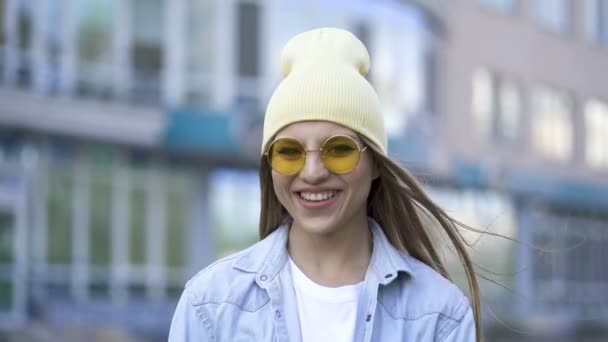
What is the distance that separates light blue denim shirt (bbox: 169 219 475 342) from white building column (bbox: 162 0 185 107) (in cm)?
1967

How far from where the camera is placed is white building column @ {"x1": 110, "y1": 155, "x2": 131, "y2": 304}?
2214 cm

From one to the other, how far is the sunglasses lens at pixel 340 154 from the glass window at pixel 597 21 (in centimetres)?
3717

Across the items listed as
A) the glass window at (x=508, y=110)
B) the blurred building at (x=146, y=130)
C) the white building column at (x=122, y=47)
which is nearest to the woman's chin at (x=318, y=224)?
the blurred building at (x=146, y=130)

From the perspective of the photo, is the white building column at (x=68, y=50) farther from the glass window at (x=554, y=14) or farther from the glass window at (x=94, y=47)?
the glass window at (x=554, y=14)

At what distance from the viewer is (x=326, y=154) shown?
3.10 m

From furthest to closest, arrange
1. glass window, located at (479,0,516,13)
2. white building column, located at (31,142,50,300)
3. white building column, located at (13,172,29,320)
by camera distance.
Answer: glass window, located at (479,0,516,13), white building column, located at (31,142,50,300), white building column, located at (13,172,29,320)

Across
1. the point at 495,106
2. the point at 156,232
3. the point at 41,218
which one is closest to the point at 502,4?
the point at 495,106

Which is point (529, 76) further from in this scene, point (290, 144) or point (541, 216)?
point (290, 144)

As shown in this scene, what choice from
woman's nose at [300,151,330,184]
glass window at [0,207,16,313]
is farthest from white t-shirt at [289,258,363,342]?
glass window at [0,207,16,313]

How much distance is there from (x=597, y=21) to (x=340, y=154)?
126 ft

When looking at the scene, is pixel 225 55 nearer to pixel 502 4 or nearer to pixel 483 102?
pixel 483 102

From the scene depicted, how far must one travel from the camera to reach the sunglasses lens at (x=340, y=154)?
10.2 ft

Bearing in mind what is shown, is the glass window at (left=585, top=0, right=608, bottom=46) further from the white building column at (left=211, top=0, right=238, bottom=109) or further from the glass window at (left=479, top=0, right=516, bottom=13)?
the white building column at (left=211, top=0, right=238, bottom=109)

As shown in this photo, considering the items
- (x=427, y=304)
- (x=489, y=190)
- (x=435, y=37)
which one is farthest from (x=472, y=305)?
(x=489, y=190)
